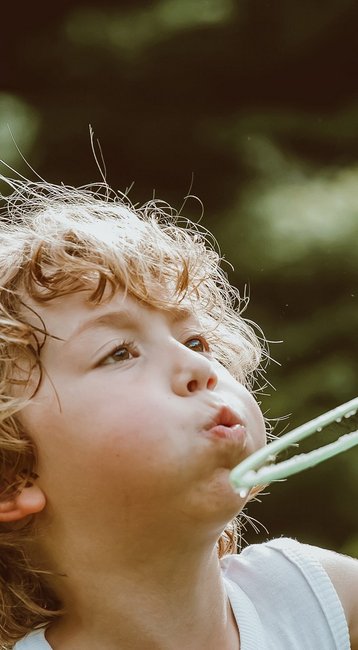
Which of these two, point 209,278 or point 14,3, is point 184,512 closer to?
point 209,278

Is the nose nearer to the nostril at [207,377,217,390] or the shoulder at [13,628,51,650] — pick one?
the nostril at [207,377,217,390]

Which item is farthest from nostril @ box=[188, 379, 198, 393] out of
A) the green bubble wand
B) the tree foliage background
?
the tree foliage background

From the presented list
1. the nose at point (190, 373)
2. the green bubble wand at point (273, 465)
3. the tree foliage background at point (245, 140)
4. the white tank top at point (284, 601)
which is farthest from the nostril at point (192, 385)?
the tree foliage background at point (245, 140)

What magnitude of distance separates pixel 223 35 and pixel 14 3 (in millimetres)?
324

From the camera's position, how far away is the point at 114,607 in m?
1.01

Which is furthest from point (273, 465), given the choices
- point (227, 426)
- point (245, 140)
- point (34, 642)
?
point (245, 140)

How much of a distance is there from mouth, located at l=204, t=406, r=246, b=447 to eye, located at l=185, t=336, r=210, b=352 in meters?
0.11

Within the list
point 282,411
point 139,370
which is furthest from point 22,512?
point 282,411

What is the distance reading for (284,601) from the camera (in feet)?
3.80

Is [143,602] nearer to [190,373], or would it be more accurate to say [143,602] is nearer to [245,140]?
[190,373]

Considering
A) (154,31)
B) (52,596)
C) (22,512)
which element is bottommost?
(52,596)

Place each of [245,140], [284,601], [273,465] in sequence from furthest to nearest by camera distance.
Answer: [245,140], [284,601], [273,465]

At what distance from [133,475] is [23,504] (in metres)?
0.13

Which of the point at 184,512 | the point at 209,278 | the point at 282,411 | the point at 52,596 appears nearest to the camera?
the point at 184,512
